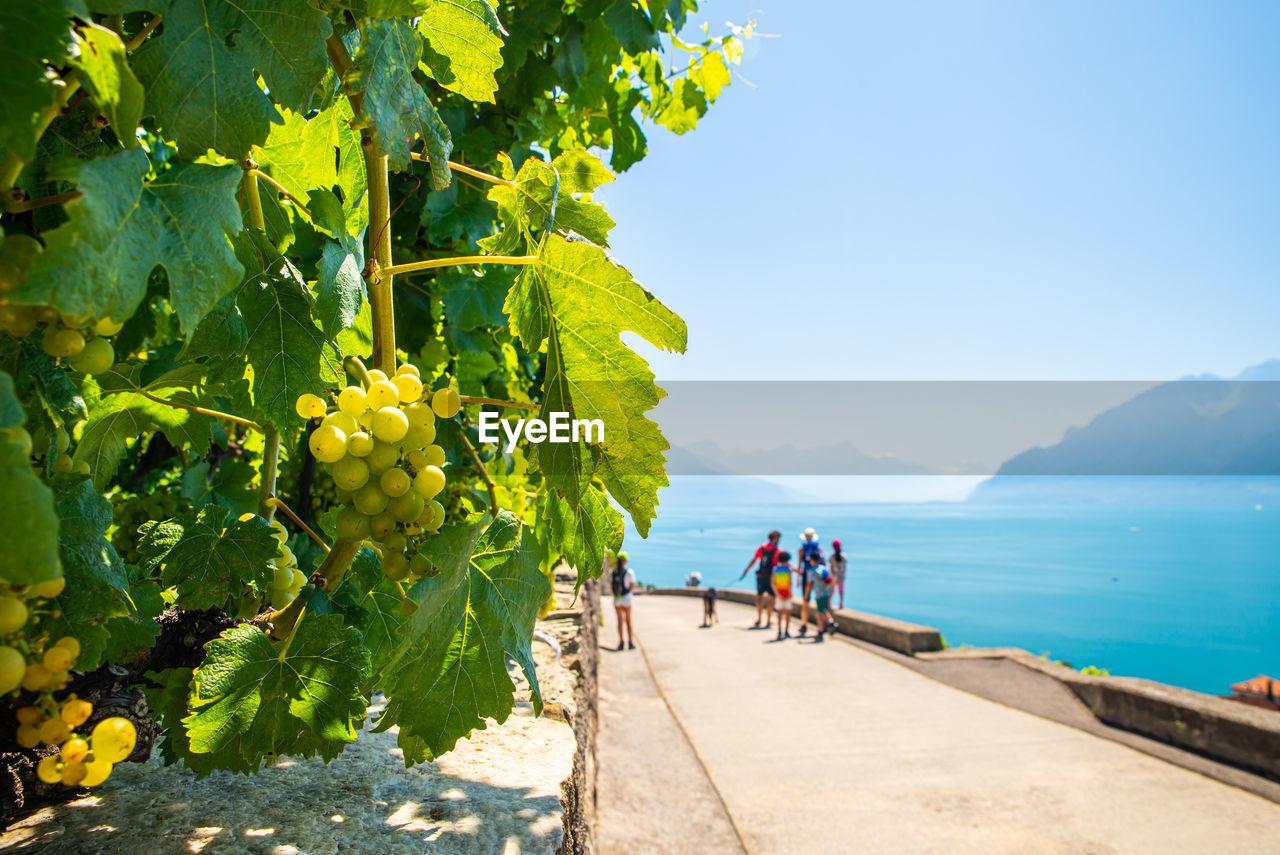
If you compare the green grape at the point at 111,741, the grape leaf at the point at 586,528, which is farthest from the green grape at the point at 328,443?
the grape leaf at the point at 586,528

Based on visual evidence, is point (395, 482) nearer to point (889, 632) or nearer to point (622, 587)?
point (622, 587)

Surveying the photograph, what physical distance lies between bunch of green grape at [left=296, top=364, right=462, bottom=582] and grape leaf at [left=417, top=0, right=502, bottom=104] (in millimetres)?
410

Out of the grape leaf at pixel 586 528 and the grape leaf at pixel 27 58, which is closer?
the grape leaf at pixel 27 58

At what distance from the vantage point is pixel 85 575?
0.78m

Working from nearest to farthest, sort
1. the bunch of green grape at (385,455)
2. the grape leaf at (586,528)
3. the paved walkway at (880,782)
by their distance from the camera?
the bunch of green grape at (385,455) < the grape leaf at (586,528) < the paved walkway at (880,782)

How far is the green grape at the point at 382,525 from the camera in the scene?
3.31ft

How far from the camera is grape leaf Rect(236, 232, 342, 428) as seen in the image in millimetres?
1078

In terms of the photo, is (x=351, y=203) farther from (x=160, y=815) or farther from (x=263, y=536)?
(x=160, y=815)

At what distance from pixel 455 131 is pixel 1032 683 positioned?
9249 millimetres

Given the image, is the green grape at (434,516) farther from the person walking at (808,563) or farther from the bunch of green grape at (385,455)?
the person walking at (808,563)

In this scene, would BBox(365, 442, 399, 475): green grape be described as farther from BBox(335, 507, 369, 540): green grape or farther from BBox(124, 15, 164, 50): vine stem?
BBox(124, 15, 164, 50): vine stem

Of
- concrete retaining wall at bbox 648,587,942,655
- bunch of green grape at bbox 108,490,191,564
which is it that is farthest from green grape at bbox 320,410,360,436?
concrete retaining wall at bbox 648,587,942,655

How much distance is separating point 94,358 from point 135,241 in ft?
0.52

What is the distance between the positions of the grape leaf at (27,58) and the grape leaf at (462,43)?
54cm
